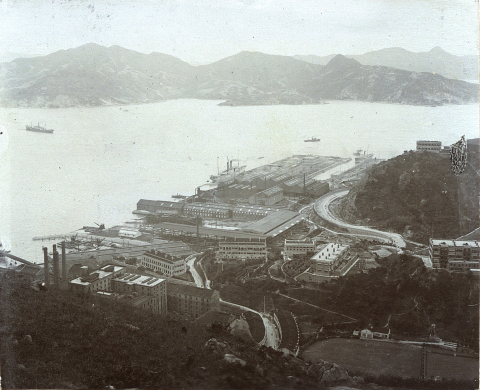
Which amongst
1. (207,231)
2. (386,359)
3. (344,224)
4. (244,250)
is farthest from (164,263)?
(386,359)

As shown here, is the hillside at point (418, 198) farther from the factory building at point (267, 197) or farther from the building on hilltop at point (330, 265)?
the factory building at point (267, 197)

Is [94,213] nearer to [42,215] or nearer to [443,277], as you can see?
[42,215]

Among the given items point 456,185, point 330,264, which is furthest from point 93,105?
point 456,185

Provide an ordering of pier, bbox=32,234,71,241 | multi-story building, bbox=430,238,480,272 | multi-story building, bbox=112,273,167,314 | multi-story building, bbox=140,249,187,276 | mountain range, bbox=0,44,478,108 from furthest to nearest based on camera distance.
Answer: mountain range, bbox=0,44,478,108 → pier, bbox=32,234,71,241 → multi-story building, bbox=140,249,187,276 → multi-story building, bbox=112,273,167,314 → multi-story building, bbox=430,238,480,272

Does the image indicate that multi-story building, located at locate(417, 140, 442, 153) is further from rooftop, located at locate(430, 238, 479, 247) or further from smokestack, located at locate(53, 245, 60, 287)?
smokestack, located at locate(53, 245, 60, 287)

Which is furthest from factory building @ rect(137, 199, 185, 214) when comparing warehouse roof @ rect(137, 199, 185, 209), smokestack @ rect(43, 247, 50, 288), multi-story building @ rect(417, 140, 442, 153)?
multi-story building @ rect(417, 140, 442, 153)

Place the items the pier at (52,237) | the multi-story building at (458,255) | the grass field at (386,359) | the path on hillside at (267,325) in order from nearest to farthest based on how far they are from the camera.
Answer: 1. the grass field at (386,359)
2. the path on hillside at (267,325)
3. the multi-story building at (458,255)
4. the pier at (52,237)

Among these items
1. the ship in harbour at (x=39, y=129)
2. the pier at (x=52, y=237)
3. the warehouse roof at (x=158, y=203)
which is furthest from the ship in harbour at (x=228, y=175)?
the ship in harbour at (x=39, y=129)
